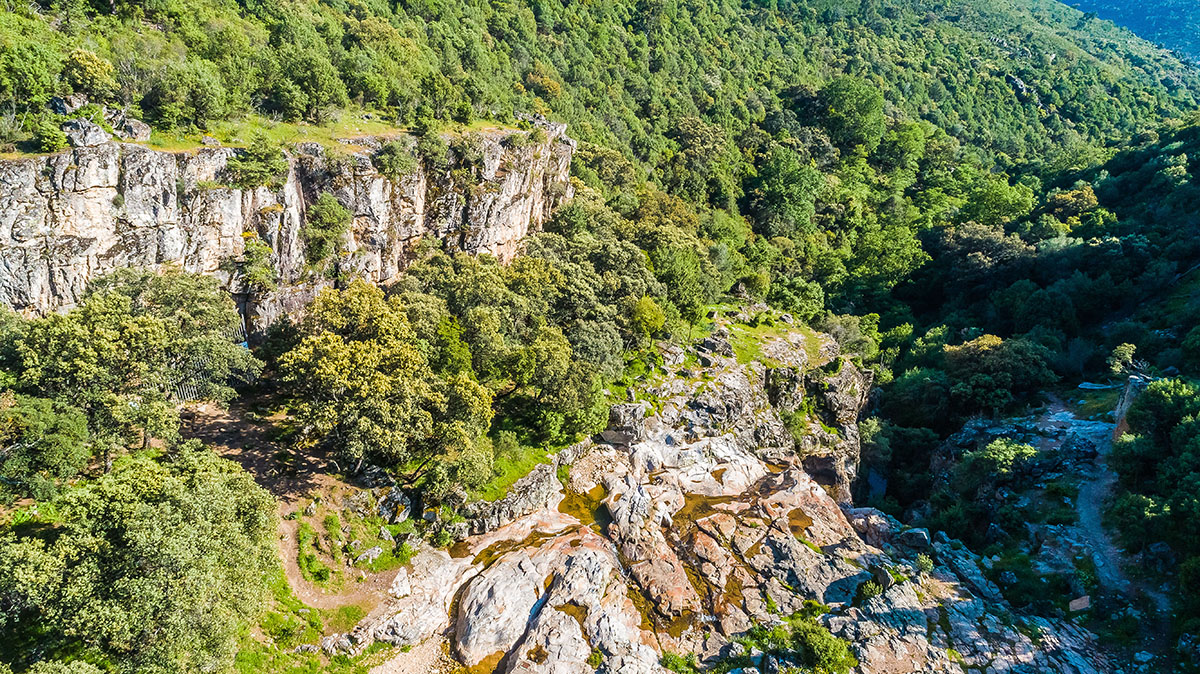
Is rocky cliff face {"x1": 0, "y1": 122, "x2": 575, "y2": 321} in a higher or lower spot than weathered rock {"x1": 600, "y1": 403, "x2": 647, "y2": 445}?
higher

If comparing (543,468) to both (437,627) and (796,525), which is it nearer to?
(437,627)

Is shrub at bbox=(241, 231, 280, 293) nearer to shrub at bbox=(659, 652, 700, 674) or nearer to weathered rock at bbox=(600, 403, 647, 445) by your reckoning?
weathered rock at bbox=(600, 403, 647, 445)

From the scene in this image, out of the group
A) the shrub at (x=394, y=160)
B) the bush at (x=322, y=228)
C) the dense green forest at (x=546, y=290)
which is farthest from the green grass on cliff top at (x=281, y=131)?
the bush at (x=322, y=228)

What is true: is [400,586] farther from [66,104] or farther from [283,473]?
[66,104]

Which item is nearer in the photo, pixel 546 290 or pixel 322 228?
pixel 322 228

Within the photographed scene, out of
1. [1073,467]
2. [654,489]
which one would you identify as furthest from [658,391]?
[1073,467]

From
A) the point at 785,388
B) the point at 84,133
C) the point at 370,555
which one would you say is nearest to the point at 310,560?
the point at 370,555

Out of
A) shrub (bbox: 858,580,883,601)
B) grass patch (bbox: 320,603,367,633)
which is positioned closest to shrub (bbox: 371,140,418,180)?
grass patch (bbox: 320,603,367,633)
